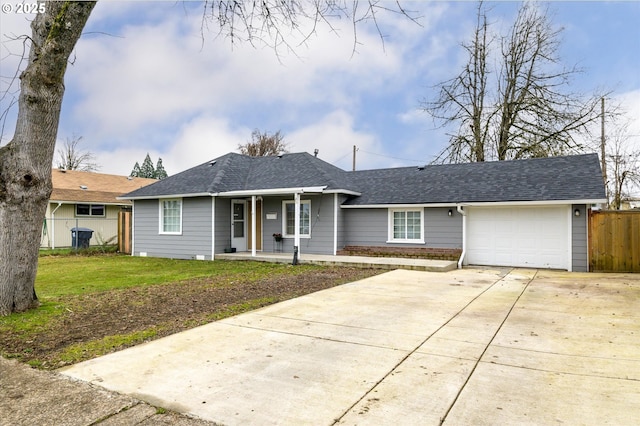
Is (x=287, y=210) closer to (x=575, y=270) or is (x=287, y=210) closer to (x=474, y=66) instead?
(x=575, y=270)

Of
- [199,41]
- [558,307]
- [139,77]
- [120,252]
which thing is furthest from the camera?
[120,252]

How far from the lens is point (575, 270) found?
38.1 ft

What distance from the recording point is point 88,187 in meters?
23.8

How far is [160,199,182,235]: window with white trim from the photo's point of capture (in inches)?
629

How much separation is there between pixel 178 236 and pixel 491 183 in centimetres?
1195

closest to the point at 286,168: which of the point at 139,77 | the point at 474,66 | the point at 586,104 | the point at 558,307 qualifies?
the point at 139,77

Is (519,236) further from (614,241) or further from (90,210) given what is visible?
(90,210)

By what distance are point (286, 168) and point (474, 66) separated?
1372 cm

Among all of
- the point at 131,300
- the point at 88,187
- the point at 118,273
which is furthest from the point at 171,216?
the point at 88,187

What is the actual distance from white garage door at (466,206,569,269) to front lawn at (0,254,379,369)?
4.18m

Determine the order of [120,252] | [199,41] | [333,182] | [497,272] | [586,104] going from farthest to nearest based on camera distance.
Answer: [586,104] < [120,252] < [333,182] < [497,272] < [199,41]

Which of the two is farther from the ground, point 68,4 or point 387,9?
point 68,4

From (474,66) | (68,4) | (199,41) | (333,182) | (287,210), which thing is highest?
(474,66)

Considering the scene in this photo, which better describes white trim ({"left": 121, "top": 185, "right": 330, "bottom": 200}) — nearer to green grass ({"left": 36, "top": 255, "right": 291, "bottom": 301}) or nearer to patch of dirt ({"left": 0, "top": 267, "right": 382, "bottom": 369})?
green grass ({"left": 36, "top": 255, "right": 291, "bottom": 301})
